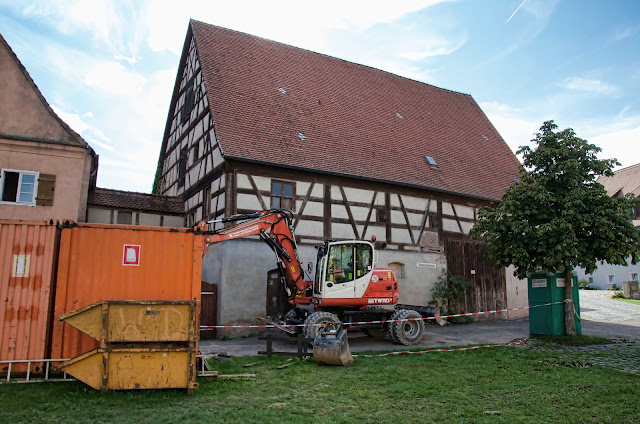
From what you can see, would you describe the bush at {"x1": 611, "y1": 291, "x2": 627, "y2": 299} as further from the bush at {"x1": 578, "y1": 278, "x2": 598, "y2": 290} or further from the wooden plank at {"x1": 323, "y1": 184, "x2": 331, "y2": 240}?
the wooden plank at {"x1": 323, "y1": 184, "x2": 331, "y2": 240}

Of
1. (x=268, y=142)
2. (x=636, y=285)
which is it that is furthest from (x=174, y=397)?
(x=636, y=285)

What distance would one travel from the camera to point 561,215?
13.4 m

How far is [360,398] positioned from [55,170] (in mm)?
11577

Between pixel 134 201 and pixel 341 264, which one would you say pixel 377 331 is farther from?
pixel 134 201

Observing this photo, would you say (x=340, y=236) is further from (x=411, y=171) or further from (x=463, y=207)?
(x=463, y=207)

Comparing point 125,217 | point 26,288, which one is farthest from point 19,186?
point 26,288

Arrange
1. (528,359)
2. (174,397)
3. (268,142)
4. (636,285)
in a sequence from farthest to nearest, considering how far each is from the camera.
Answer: (636,285) → (268,142) → (528,359) → (174,397)

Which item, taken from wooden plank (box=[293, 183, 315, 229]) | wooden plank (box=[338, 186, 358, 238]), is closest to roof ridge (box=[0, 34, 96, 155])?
wooden plank (box=[293, 183, 315, 229])

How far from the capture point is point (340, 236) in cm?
1764

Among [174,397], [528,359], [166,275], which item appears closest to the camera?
[174,397]

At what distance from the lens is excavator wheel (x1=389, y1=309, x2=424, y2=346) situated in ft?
42.0

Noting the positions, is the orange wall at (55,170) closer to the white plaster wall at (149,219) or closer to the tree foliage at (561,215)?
the white plaster wall at (149,219)

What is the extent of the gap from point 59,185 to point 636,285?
94.8ft

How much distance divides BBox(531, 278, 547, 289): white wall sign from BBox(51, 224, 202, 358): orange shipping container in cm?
993
